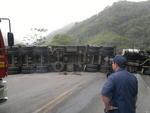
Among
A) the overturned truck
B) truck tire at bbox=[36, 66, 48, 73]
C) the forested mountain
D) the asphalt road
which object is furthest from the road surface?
the forested mountain

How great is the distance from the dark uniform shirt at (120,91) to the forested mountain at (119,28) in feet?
246

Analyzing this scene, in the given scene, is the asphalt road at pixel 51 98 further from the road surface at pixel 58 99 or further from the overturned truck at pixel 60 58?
the overturned truck at pixel 60 58

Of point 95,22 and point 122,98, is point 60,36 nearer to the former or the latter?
point 95,22

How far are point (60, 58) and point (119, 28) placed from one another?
74.0 meters

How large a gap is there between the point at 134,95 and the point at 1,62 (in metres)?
5.89

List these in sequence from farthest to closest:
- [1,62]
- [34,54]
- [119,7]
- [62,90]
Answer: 1. [119,7]
2. [34,54]
3. [62,90]
4. [1,62]

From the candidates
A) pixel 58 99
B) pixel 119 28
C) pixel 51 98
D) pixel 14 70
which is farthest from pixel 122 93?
pixel 119 28

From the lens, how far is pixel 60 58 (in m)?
31.0

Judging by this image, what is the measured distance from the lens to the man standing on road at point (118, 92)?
6.90m

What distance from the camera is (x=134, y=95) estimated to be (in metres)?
7.15

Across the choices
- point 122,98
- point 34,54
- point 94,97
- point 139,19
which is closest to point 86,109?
point 94,97

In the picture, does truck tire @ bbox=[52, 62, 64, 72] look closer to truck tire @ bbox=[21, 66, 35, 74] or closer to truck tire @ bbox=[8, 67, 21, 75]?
truck tire @ bbox=[21, 66, 35, 74]

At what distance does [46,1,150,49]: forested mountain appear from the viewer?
291 ft

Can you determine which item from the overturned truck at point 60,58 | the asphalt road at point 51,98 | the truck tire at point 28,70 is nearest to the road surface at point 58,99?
the asphalt road at point 51,98
